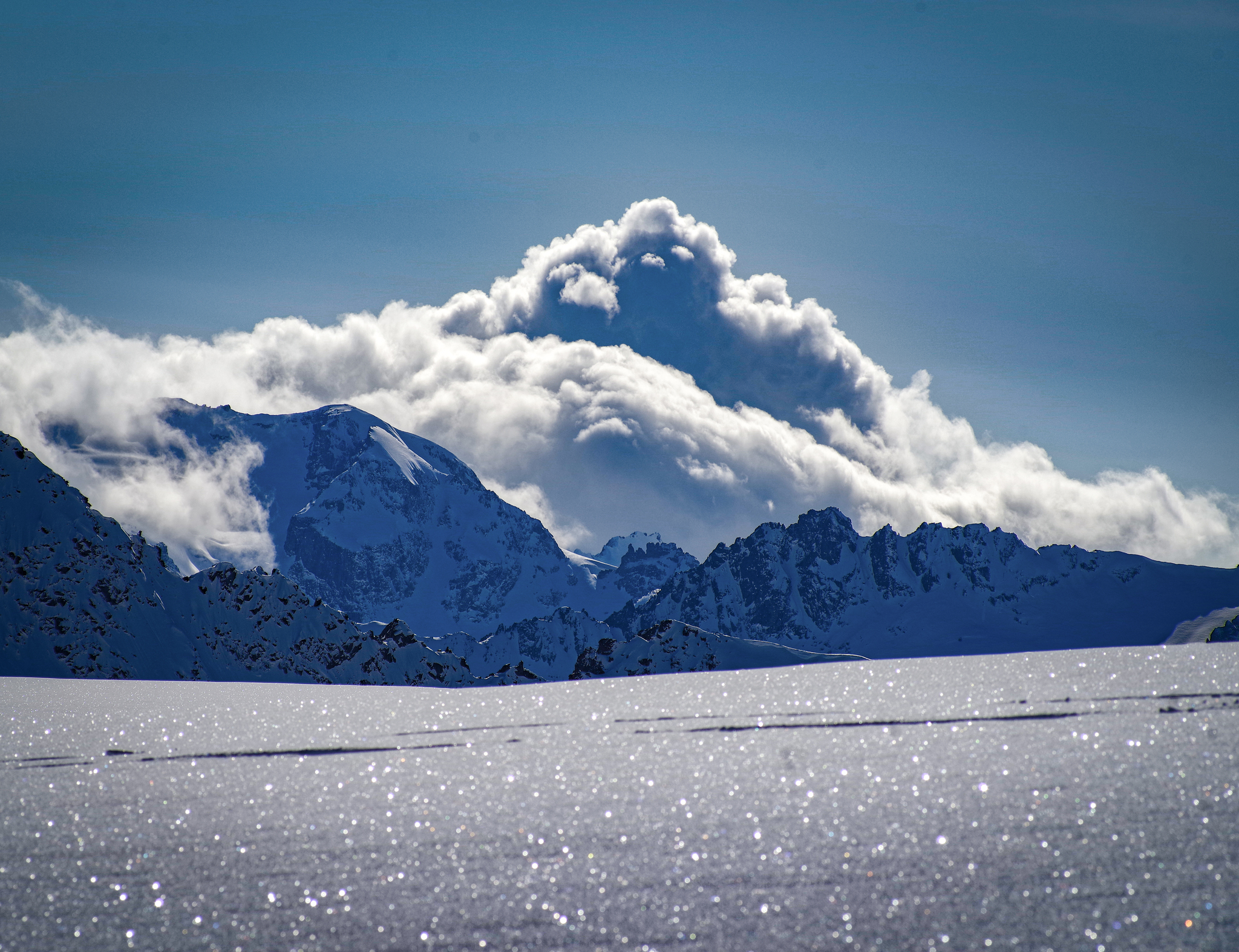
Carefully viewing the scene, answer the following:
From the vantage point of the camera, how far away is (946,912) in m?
9.91

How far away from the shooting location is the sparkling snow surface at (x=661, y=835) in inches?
388

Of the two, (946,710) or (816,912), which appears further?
(946,710)

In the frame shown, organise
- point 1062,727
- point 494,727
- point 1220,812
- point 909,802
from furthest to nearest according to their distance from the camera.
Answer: point 494,727, point 1062,727, point 909,802, point 1220,812

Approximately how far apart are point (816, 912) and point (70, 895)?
8567mm

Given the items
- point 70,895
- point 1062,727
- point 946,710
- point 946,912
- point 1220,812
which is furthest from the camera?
point 946,710

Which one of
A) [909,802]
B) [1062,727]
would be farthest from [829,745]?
[909,802]

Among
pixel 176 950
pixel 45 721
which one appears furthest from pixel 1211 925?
pixel 45 721

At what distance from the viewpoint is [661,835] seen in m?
13.4

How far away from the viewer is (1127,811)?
13.2 meters

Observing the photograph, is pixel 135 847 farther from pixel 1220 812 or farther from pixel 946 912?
pixel 1220 812

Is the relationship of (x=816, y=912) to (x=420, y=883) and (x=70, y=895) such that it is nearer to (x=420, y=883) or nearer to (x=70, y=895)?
(x=420, y=883)

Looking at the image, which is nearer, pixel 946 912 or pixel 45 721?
pixel 946 912

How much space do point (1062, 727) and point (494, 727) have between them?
601 inches

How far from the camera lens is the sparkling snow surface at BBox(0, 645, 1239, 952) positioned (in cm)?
985
